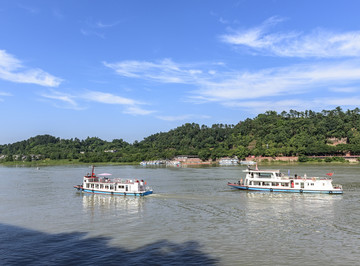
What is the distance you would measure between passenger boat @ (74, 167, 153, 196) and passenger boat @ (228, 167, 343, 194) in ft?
76.3

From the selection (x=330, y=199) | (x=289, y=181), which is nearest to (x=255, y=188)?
(x=289, y=181)

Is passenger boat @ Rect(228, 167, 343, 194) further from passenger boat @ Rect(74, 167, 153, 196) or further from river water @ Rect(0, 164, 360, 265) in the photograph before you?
passenger boat @ Rect(74, 167, 153, 196)

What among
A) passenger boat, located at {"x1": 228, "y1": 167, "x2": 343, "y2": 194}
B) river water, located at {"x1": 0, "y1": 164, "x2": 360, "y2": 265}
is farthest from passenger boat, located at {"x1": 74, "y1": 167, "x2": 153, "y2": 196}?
passenger boat, located at {"x1": 228, "y1": 167, "x2": 343, "y2": 194}

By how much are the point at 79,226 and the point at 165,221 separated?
1174 cm

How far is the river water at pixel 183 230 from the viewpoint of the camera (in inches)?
1212

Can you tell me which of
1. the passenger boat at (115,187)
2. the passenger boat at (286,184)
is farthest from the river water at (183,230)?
A: the passenger boat at (286,184)

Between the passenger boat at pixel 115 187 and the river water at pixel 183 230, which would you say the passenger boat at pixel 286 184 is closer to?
the river water at pixel 183 230

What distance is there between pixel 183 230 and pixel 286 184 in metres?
40.4

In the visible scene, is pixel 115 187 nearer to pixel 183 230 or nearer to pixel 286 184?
pixel 183 230

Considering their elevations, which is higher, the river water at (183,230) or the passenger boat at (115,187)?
the passenger boat at (115,187)

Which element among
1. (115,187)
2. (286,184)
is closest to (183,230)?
(115,187)

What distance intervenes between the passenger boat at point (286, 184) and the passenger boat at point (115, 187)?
76.3 feet

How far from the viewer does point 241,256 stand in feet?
101

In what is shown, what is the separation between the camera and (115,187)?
71812mm
